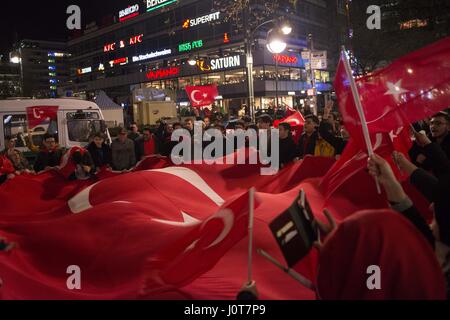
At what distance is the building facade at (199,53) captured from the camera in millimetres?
53562

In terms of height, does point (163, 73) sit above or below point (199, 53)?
below

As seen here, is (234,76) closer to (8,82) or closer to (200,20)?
(200,20)

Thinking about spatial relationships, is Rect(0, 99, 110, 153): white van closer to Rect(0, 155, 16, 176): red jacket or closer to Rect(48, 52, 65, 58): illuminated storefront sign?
Rect(0, 155, 16, 176): red jacket

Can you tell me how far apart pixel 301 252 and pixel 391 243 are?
50 centimetres

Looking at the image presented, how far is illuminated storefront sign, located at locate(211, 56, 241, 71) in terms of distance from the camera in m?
52.6

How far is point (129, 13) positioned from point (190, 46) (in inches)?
722

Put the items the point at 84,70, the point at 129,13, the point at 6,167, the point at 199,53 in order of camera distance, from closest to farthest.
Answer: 1. the point at 6,167
2. the point at 199,53
3. the point at 129,13
4. the point at 84,70

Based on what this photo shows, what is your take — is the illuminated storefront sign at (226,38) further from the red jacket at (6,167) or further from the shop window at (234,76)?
the red jacket at (6,167)

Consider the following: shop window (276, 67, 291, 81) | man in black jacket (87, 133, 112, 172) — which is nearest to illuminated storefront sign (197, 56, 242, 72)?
shop window (276, 67, 291, 81)

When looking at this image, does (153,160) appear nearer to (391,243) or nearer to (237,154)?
(237,154)

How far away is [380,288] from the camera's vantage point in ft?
7.45

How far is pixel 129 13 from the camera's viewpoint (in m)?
72.8

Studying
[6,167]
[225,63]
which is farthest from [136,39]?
[6,167]
